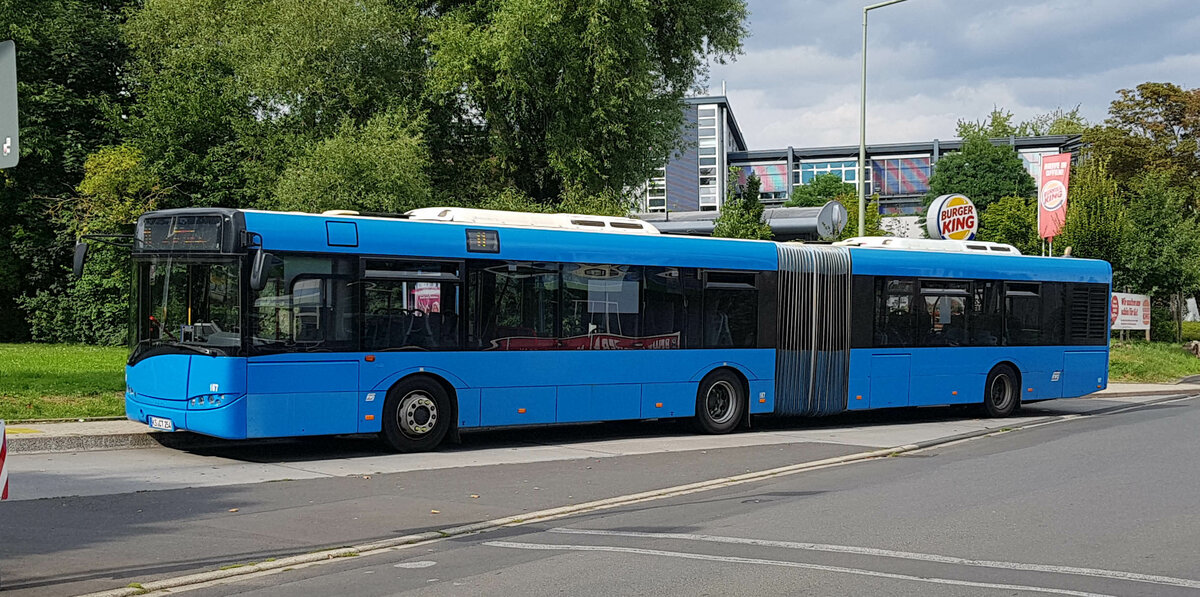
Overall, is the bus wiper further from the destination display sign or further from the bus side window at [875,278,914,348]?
the bus side window at [875,278,914,348]

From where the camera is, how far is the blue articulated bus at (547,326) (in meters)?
13.5

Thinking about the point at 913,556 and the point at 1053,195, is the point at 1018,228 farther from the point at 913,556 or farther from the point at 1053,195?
the point at 913,556

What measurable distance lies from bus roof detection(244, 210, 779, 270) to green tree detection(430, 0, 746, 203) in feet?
37.8

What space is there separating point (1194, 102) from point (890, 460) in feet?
194

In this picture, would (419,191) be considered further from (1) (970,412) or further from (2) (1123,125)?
(2) (1123,125)

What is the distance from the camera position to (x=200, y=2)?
110 ft

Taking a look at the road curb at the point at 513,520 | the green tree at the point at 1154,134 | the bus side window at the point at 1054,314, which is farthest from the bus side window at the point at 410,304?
the green tree at the point at 1154,134

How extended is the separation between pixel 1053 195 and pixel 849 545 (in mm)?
27657

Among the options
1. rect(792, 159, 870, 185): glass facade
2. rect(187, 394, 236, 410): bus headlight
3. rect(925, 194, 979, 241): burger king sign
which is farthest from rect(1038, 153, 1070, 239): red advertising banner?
rect(792, 159, 870, 185): glass facade

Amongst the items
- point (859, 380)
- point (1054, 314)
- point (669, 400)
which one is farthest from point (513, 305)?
point (1054, 314)

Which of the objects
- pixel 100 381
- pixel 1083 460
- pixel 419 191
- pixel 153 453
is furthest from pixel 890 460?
pixel 419 191

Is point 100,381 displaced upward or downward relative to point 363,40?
downward

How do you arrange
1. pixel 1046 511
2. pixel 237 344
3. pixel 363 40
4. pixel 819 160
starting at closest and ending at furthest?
pixel 1046 511 → pixel 237 344 → pixel 363 40 → pixel 819 160

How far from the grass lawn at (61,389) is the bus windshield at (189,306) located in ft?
9.16
